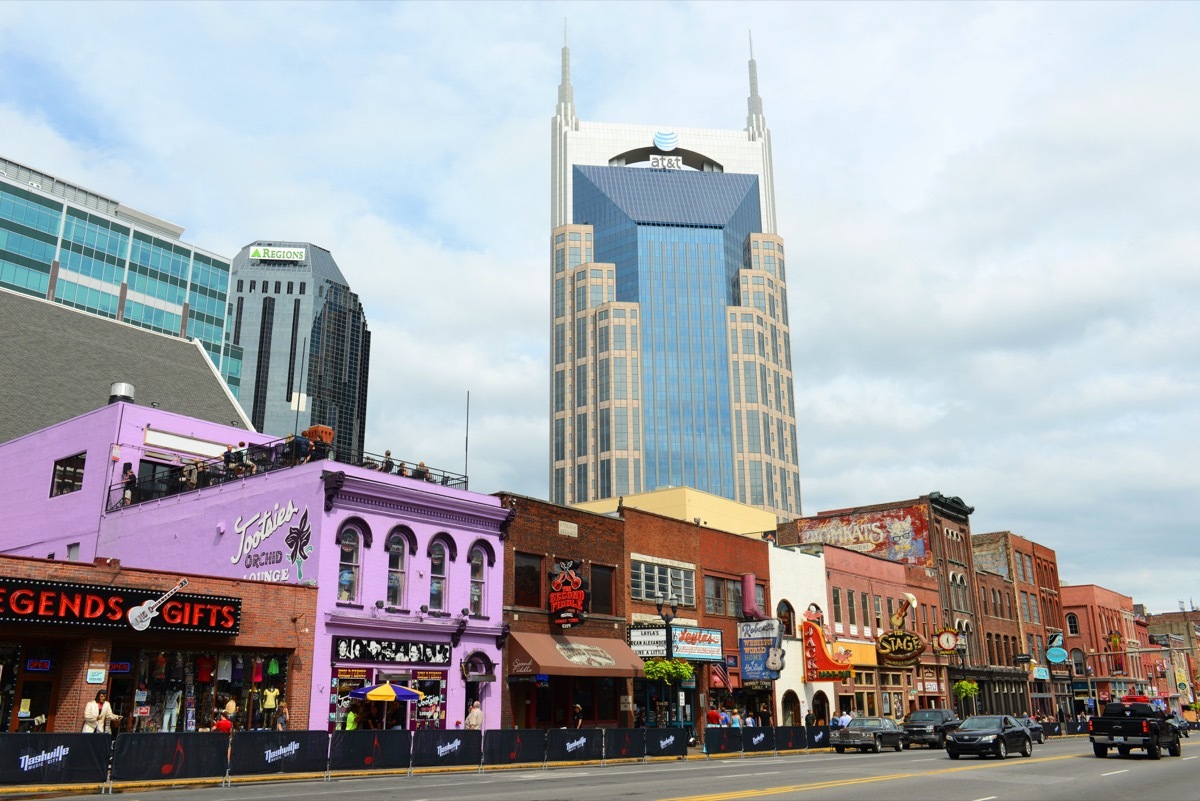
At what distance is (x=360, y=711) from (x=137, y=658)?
674 cm

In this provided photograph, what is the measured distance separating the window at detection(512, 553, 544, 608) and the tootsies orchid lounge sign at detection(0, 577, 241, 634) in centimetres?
1152

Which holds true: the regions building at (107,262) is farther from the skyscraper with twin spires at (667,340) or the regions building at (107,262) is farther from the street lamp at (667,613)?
the street lamp at (667,613)

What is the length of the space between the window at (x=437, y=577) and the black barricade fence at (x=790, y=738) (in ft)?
50.8

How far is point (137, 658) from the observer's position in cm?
2641

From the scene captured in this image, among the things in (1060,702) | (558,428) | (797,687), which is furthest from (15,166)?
(1060,702)

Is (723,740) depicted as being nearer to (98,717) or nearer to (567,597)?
(567,597)

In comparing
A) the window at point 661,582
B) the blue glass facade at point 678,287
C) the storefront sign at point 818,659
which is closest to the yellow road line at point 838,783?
the window at point 661,582

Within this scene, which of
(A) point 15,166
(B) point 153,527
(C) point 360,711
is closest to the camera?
(C) point 360,711

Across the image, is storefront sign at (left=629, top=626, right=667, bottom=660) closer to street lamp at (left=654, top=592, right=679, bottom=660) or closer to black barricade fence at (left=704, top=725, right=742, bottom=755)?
street lamp at (left=654, top=592, right=679, bottom=660)

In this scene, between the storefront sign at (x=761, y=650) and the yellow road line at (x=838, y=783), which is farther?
the storefront sign at (x=761, y=650)

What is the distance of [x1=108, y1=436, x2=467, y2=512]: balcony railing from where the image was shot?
A: 33000 millimetres

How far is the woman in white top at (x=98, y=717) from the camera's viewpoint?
76.4 ft

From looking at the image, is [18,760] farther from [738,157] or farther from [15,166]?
[738,157]

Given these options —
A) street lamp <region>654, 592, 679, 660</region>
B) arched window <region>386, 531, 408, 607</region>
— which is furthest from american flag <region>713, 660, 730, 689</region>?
arched window <region>386, 531, 408, 607</region>
